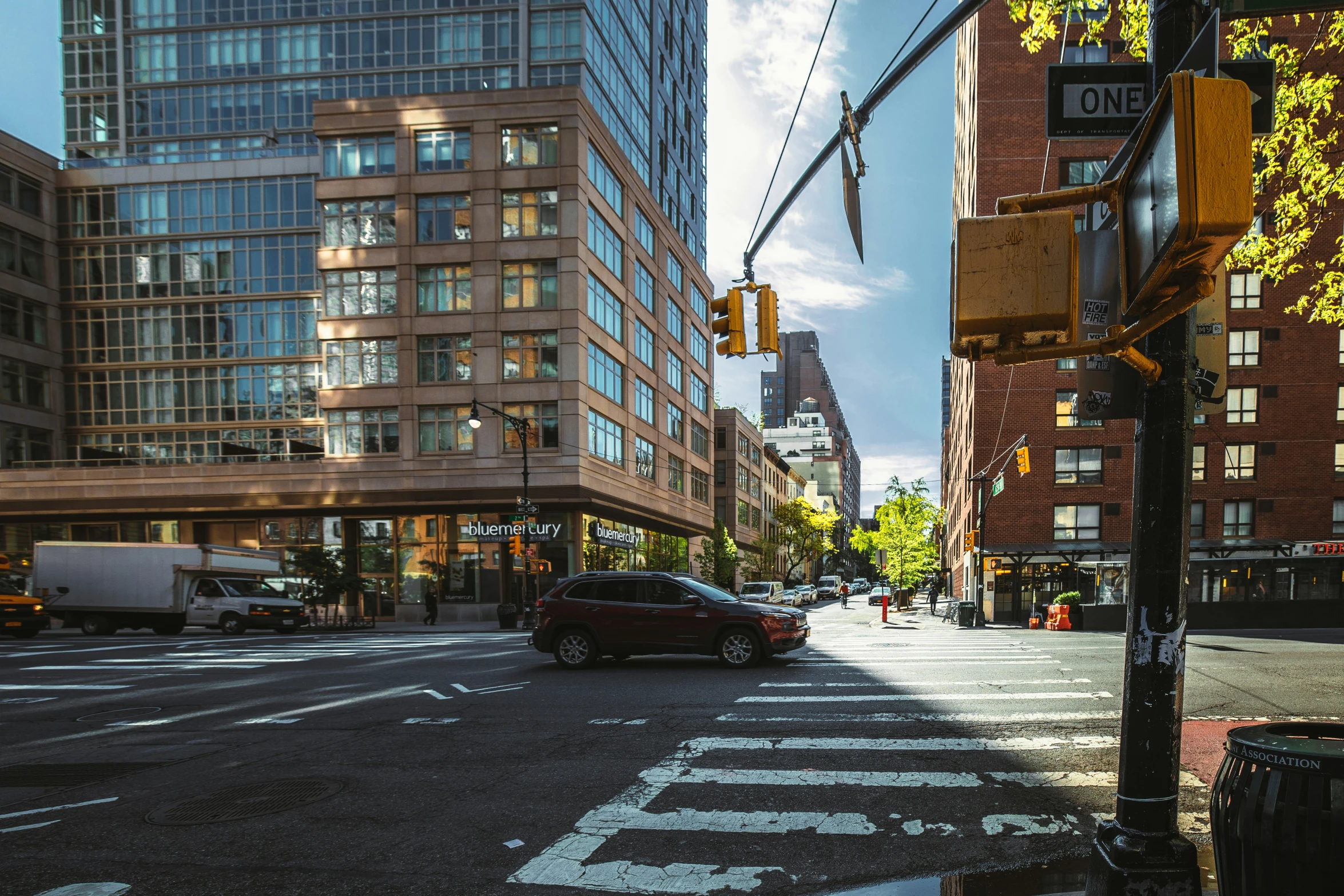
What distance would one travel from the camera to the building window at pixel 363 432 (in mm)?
39750

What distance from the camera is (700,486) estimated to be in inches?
2414

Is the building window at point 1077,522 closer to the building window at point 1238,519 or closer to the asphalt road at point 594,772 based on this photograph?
the building window at point 1238,519

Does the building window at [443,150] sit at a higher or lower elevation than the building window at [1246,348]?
higher

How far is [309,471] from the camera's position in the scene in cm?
3991

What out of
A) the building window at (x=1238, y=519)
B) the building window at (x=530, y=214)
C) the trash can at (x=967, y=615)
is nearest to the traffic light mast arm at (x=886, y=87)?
the trash can at (x=967, y=615)

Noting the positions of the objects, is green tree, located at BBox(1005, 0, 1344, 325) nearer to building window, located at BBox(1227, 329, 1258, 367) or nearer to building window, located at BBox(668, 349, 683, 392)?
building window, located at BBox(1227, 329, 1258, 367)

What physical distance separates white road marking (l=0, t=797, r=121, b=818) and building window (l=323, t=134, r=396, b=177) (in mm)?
38739

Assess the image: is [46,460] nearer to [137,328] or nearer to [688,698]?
[137,328]

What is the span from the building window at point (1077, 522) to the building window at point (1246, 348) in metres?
10.6

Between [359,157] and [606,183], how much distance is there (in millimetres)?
12511

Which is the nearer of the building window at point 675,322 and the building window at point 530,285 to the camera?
the building window at point 530,285

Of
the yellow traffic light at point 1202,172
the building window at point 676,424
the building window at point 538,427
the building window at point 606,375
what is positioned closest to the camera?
the yellow traffic light at point 1202,172

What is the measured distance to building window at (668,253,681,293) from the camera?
55531 mm

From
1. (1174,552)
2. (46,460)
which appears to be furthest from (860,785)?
(46,460)
